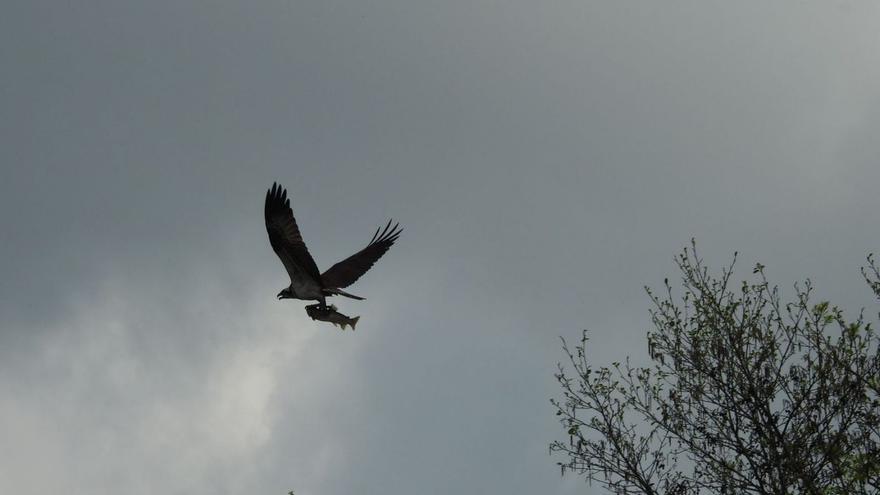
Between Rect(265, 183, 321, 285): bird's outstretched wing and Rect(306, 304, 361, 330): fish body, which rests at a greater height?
Rect(265, 183, 321, 285): bird's outstretched wing

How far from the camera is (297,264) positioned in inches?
686

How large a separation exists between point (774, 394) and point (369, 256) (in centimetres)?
750

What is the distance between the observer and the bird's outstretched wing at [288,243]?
56.6 feet

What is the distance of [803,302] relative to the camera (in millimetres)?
15070

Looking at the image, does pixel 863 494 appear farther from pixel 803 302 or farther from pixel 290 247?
pixel 290 247

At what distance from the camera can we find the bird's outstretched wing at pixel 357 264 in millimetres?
→ 18000

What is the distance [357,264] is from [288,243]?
157 centimetres

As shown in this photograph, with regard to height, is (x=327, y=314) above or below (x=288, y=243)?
below

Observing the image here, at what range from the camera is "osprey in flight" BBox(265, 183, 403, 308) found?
1722 cm

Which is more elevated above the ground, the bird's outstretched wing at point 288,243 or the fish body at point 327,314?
the bird's outstretched wing at point 288,243

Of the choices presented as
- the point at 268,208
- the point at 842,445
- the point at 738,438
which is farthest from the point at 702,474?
the point at 268,208

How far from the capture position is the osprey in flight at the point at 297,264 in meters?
17.2

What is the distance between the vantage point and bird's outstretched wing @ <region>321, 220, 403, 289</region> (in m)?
18.0

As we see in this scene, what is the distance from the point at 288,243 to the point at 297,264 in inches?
15.3
